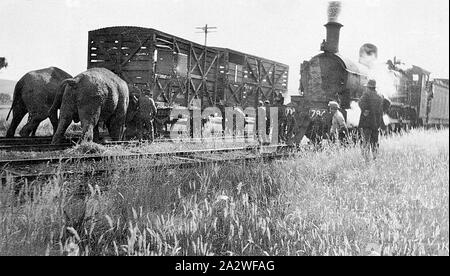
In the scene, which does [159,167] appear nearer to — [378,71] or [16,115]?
[16,115]

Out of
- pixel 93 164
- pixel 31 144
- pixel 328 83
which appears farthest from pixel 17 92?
pixel 328 83

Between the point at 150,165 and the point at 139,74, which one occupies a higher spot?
the point at 139,74

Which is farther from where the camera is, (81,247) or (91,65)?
(91,65)

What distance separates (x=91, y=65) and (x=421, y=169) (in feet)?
32.4

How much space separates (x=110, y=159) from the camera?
18.5 ft

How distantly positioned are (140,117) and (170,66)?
2685mm

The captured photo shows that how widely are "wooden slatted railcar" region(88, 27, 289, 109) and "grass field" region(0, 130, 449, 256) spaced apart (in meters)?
7.13

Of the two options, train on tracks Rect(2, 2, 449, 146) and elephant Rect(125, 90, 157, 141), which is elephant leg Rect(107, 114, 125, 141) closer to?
elephant Rect(125, 90, 157, 141)

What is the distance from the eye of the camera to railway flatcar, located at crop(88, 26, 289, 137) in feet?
36.7

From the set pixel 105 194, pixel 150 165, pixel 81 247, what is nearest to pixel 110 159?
pixel 150 165

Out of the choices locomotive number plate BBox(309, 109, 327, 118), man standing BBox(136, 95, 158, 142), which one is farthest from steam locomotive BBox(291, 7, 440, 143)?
man standing BBox(136, 95, 158, 142)

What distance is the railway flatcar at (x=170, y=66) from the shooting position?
36.7 feet

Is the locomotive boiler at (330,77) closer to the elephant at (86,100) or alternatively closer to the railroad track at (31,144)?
the elephant at (86,100)

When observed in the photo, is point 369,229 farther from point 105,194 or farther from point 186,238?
point 105,194
